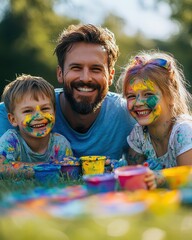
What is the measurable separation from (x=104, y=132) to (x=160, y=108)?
3.61ft

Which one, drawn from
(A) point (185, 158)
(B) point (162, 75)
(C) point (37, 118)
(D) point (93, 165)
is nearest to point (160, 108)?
(B) point (162, 75)

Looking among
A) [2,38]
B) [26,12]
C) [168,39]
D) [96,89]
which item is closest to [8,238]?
[96,89]

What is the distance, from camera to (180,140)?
4.77 m

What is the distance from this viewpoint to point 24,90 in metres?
5.20

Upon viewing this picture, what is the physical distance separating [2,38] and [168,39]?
11.6 meters

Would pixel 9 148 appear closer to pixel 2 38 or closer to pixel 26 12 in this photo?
pixel 2 38

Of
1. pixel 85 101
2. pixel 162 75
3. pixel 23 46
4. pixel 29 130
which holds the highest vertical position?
pixel 23 46

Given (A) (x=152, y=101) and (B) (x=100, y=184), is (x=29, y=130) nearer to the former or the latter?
(A) (x=152, y=101)

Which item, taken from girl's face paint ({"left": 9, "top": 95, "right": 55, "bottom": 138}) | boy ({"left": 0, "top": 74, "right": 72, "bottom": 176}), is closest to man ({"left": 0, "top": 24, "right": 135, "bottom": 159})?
boy ({"left": 0, "top": 74, "right": 72, "bottom": 176})

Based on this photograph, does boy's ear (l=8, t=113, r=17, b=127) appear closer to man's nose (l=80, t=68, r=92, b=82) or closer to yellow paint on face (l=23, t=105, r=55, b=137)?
yellow paint on face (l=23, t=105, r=55, b=137)

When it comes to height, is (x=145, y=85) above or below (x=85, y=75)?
below

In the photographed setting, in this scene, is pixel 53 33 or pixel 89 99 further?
pixel 53 33

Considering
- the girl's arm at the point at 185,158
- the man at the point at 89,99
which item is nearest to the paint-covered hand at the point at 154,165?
the girl's arm at the point at 185,158

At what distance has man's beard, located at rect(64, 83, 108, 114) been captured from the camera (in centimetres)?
558
